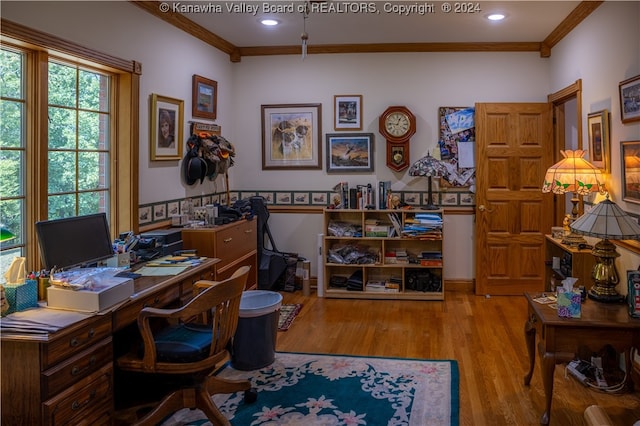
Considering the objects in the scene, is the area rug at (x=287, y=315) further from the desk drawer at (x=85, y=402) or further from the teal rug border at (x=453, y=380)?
the desk drawer at (x=85, y=402)

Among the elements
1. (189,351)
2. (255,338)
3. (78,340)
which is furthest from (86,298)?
(255,338)

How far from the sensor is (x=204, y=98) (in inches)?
196

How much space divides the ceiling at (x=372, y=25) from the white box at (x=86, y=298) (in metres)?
2.40

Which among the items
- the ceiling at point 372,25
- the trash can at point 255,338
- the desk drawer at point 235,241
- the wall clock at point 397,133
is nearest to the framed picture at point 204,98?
the ceiling at point 372,25

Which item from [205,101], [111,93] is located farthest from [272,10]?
[111,93]

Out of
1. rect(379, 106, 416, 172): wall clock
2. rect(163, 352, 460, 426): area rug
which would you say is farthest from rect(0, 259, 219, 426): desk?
rect(379, 106, 416, 172): wall clock

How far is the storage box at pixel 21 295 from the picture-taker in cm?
231

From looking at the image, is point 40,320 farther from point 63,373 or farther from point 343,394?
point 343,394

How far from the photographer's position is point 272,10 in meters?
4.29

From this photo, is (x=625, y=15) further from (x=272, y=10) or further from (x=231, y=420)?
(x=231, y=420)

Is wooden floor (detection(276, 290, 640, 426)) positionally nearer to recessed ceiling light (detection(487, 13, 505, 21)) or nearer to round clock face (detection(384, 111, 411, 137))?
round clock face (detection(384, 111, 411, 137))

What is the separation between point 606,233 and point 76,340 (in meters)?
2.63

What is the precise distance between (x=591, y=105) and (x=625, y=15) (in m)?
0.80

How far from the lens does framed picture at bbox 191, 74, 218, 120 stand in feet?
15.7
